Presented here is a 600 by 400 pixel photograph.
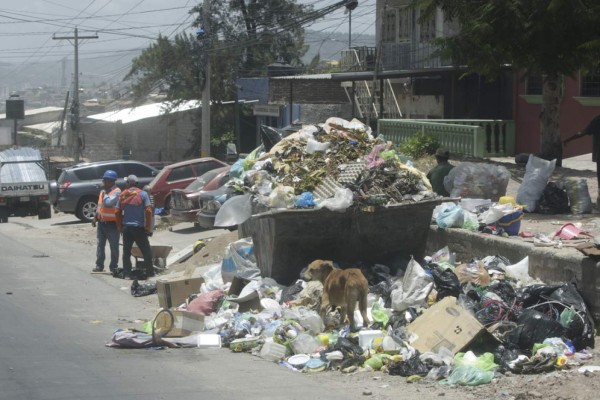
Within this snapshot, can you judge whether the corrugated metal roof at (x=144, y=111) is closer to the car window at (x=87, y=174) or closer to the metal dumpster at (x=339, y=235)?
the car window at (x=87, y=174)

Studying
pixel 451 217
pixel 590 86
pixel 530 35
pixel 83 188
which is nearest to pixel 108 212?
pixel 451 217

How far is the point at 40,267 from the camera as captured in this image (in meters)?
16.4

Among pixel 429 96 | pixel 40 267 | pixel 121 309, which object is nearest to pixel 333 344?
pixel 121 309

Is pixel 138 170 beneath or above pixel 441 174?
beneath

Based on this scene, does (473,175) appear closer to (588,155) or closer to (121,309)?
(121,309)

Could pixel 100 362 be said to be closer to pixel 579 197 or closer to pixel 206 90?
pixel 579 197

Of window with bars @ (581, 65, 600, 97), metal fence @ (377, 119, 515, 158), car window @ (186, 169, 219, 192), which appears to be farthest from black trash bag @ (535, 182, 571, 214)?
window with bars @ (581, 65, 600, 97)

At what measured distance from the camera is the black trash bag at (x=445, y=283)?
9945mm

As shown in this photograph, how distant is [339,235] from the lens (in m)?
11.6

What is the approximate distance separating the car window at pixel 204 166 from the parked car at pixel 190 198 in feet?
9.52

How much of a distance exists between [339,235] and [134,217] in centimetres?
437

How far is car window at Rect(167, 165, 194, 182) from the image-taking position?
974 inches

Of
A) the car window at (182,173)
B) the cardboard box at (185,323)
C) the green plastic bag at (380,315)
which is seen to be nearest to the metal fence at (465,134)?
the car window at (182,173)

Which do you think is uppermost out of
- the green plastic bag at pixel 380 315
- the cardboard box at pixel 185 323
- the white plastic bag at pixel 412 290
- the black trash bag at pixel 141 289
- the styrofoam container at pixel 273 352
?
the white plastic bag at pixel 412 290
